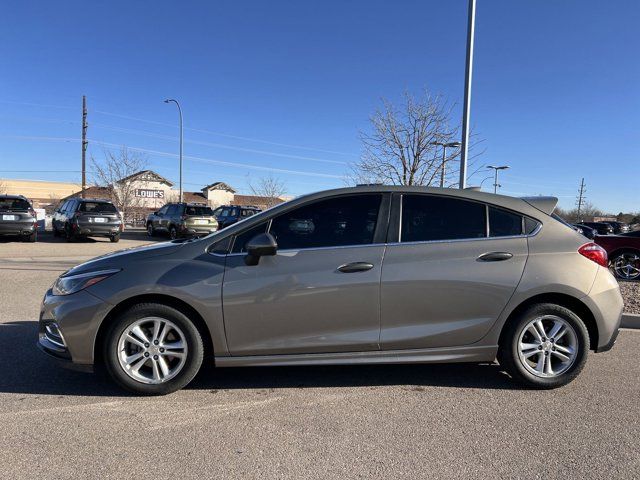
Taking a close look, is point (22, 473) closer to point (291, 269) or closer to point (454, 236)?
point (291, 269)

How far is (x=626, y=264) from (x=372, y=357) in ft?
31.9

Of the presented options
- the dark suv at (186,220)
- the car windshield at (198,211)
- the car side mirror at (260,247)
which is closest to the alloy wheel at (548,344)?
the car side mirror at (260,247)

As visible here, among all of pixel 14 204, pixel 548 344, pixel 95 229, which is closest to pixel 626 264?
pixel 548 344

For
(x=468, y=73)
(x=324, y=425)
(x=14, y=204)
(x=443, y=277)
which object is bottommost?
(x=324, y=425)

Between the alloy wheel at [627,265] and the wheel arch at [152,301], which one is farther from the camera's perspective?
the alloy wheel at [627,265]

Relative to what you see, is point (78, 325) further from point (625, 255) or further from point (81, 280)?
point (625, 255)

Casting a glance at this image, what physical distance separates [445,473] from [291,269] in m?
1.73

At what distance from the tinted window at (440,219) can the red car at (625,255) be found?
8.51m

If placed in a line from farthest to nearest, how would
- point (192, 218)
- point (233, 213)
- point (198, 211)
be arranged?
point (233, 213) → point (198, 211) → point (192, 218)

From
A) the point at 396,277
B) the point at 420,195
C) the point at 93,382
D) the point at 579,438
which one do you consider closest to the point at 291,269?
the point at 396,277

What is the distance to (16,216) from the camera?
15.6m

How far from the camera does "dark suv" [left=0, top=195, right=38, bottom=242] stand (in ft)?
50.7

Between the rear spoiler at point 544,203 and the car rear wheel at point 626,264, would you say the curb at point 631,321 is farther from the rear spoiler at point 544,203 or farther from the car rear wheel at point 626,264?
the car rear wheel at point 626,264

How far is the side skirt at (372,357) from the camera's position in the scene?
145 inches
